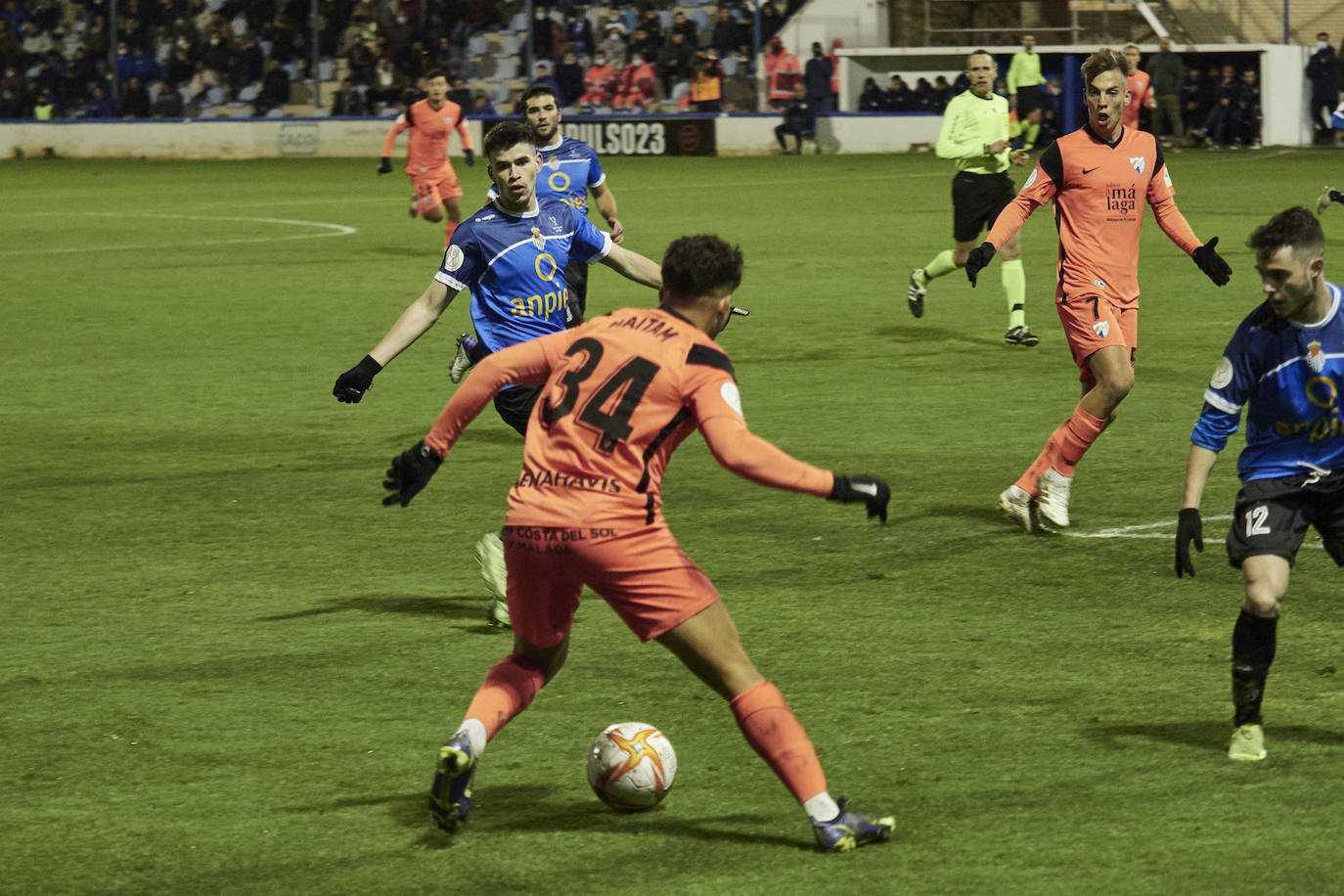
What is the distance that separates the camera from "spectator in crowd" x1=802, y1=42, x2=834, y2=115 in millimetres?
38312

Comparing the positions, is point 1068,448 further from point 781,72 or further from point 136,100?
point 136,100

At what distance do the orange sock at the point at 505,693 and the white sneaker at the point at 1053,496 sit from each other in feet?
13.5

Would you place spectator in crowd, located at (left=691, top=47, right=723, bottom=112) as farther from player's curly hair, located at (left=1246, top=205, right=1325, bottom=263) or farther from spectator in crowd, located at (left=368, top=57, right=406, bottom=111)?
player's curly hair, located at (left=1246, top=205, right=1325, bottom=263)

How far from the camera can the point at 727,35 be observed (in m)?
41.9

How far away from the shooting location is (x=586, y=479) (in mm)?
4906

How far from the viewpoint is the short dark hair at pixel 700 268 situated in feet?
16.1

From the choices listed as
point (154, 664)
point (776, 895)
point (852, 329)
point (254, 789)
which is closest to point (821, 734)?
point (776, 895)

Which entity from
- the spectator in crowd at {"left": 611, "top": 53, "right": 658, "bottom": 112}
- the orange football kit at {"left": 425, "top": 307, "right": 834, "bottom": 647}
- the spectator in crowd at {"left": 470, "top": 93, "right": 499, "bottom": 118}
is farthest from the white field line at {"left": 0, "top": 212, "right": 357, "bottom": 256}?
the orange football kit at {"left": 425, "top": 307, "right": 834, "bottom": 647}

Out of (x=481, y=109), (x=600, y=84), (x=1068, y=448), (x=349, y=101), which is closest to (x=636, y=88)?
(x=600, y=84)

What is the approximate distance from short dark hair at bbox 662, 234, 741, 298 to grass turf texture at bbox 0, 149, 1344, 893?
5.00 feet

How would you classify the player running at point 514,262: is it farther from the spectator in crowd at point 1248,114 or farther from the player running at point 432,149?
the spectator in crowd at point 1248,114

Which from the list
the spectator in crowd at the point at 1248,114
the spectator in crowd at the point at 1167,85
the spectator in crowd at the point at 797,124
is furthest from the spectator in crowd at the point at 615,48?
the spectator in crowd at the point at 1248,114

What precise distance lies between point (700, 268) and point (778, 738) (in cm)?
126

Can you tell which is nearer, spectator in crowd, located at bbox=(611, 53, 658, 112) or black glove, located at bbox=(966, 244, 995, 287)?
black glove, located at bbox=(966, 244, 995, 287)
